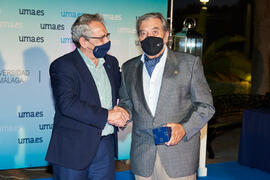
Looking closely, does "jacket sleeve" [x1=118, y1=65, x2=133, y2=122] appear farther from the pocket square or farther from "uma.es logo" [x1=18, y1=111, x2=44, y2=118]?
"uma.es logo" [x1=18, y1=111, x2=44, y2=118]

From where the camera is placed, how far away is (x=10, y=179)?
442 centimetres

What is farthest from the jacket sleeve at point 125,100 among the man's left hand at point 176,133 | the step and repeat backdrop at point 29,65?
the step and repeat backdrop at point 29,65

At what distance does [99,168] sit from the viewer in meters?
2.50

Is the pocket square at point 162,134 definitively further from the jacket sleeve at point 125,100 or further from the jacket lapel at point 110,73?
the jacket lapel at point 110,73

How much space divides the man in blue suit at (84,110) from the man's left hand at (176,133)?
15.3 inches

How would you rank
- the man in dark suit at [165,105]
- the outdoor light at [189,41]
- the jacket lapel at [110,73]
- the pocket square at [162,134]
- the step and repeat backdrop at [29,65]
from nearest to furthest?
1. the pocket square at [162,134]
2. the man in dark suit at [165,105]
3. the jacket lapel at [110,73]
4. the step and repeat backdrop at [29,65]
5. the outdoor light at [189,41]

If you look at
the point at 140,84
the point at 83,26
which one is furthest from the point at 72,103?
the point at 83,26

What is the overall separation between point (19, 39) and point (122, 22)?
127cm

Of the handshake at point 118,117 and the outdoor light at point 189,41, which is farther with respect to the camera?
the outdoor light at point 189,41

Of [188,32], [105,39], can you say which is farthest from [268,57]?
[105,39]

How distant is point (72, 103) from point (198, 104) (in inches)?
30.9

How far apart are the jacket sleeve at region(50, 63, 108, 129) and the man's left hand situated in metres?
0.46

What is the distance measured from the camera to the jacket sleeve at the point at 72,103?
2268mm

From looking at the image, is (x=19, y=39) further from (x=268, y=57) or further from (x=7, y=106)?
(x=268, y=57)
